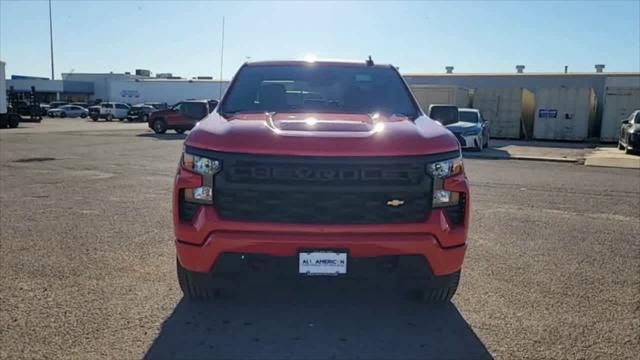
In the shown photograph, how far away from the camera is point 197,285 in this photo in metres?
4.00

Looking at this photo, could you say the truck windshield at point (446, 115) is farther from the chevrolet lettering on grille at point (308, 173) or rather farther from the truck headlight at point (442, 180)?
the chevrolet lettering on grille at point (308, 173)

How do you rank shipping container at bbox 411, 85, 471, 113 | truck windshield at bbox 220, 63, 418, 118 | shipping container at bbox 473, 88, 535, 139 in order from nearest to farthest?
truck windshield at bbox 220, 63, 418, 118
shipping container at bbox 473, 88, 535, 139
shipping container at bbox 411, 85, 471, 113

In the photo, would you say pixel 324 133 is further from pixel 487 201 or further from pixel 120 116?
pixel 120 116

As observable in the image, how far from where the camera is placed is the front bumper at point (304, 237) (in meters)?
3.57

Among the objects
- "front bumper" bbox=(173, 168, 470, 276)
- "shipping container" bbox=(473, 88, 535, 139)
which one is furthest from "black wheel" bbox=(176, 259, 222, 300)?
"shipping container" bbox=(473, 88, 535, 139)

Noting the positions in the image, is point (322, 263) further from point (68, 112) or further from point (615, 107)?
point (68, 112)

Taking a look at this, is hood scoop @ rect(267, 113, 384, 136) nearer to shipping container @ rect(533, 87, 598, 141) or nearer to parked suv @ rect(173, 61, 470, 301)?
parked suv @ rect(173, 61, 470, 301)

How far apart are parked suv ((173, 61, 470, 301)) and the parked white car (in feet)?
202

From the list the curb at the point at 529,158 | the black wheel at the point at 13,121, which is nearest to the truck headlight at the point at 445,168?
the curb at the point at 529,158

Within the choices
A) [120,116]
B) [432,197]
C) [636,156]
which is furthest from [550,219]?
[120,116]

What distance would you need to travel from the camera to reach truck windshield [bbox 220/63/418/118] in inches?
189

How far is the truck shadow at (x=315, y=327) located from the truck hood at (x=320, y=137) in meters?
1.01

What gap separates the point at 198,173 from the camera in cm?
367

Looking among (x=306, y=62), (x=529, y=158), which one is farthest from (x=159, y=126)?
(x=306, y=62)
